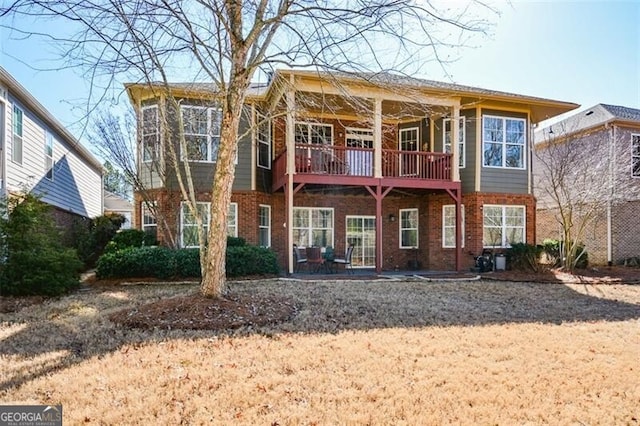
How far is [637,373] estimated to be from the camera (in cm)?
424

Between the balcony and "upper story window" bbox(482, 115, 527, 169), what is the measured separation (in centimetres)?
202

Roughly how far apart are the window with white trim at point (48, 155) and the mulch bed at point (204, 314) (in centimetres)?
1024

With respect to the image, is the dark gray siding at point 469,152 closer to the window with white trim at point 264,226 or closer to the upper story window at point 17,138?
the window with white trim at point 264,226

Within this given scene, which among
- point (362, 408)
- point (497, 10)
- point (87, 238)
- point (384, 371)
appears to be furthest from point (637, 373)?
point (87, 238)

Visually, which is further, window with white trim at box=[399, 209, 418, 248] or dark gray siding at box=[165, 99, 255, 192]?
window with white trim at box=[399, 209, 418, 248]

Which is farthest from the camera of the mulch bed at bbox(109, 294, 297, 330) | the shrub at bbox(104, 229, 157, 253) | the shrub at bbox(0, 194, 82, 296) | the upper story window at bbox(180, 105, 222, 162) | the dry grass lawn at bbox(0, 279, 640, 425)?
the upper story window at bbox(180, 105, 222, 162)

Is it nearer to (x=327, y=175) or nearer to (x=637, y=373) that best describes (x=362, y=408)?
(x=637, y=373)

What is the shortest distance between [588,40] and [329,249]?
8.76m

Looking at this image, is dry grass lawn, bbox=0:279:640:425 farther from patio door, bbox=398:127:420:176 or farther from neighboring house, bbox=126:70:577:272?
patio door, bbox=398:127:420:176

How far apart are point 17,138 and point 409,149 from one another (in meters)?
12.5

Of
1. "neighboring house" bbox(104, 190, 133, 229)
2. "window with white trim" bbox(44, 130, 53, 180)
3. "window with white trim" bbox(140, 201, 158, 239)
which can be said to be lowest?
"window with white trim" bbox(140, 201, 158, 239)

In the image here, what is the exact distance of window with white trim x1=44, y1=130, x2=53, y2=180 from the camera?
14227mm

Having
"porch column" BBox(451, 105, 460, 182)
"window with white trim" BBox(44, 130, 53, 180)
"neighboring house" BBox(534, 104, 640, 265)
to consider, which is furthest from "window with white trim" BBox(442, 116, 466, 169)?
"window with white trim" BBox(44, 130, 53, 180)

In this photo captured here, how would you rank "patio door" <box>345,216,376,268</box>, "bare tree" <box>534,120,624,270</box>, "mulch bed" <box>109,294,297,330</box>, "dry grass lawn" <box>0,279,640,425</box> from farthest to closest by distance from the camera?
"patio door" <box>345,216,376,268</box> → "bare tree" <box>534,120,624,270</box> → "mulch bed" <box>109,294,297,330</box> → "dry grass lawn" <box>0,279,640,425</box>
